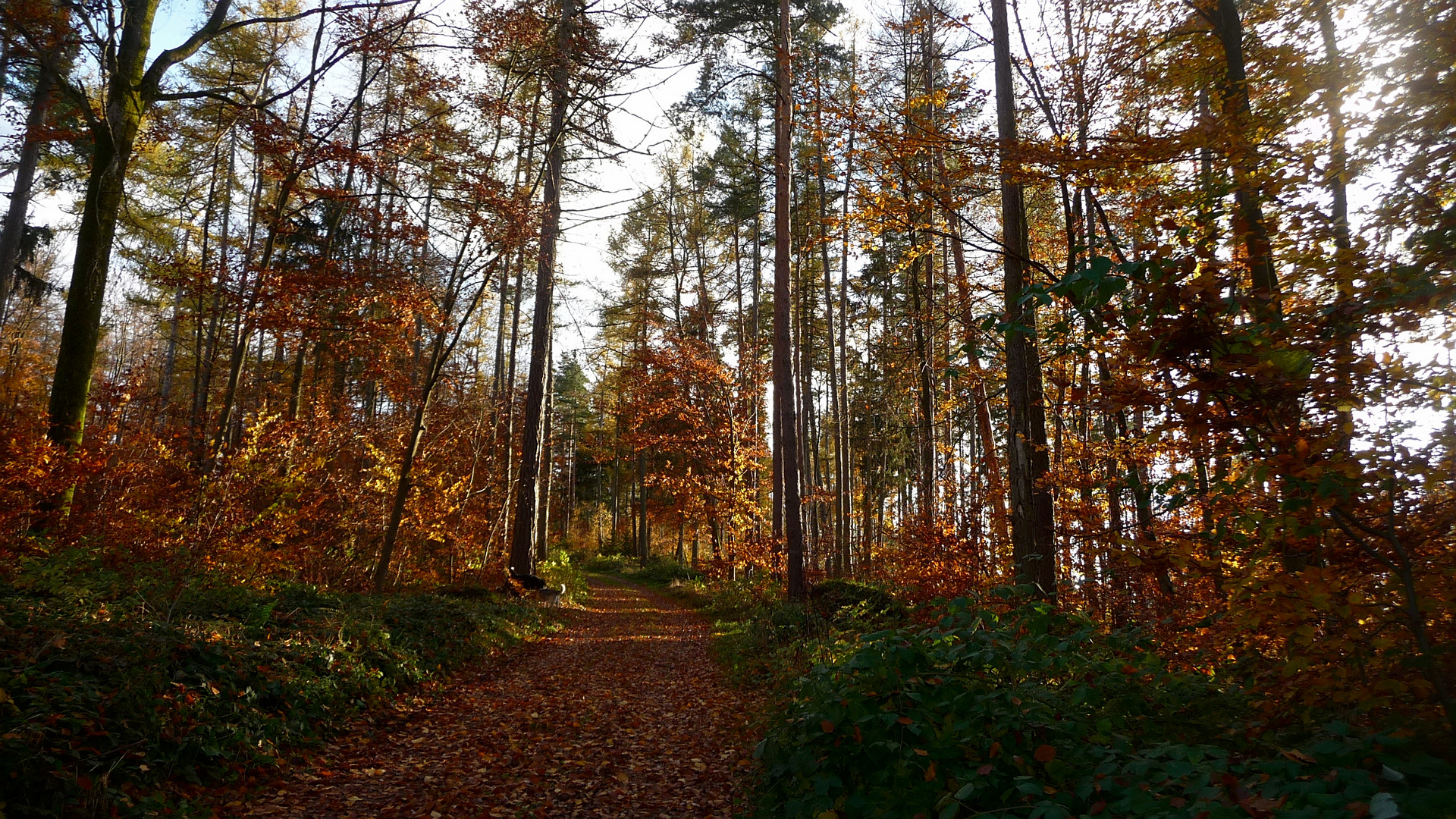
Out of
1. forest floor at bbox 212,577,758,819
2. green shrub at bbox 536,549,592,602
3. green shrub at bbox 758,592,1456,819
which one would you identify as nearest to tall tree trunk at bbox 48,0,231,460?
forest floor at bbox 212,577,758,819

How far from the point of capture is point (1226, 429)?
2797mm

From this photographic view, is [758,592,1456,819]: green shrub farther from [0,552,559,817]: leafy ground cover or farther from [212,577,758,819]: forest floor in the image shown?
[0,552,559,817]: leafy ground cover

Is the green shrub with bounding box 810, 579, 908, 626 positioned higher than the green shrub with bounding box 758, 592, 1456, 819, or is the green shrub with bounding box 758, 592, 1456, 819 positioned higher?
the green shrub with bounding box 758, 592, 1456, 819

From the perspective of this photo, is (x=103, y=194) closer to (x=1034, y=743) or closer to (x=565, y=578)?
(x=1034, y=743)

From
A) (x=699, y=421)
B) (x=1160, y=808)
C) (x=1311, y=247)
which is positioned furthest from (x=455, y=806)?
(x=699, y=421)

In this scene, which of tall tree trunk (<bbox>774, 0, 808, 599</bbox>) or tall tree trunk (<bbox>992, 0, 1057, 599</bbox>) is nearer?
tall tree trunk (<bbox>992, 0, 1057, 599</bbox>)

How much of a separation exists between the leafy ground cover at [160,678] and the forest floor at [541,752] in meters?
0.35

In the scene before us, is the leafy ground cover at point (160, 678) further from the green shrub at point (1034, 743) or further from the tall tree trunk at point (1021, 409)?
the tall tree trunk at point (1021, 409)

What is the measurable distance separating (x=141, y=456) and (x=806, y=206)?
1413cm

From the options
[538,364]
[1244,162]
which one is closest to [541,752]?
[1244,162]

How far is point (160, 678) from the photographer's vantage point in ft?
14.1

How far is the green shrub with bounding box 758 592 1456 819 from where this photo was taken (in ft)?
7.04

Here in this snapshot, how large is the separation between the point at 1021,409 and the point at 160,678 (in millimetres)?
7409

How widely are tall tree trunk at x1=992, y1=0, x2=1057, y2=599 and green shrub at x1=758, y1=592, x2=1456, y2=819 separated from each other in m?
3.08
